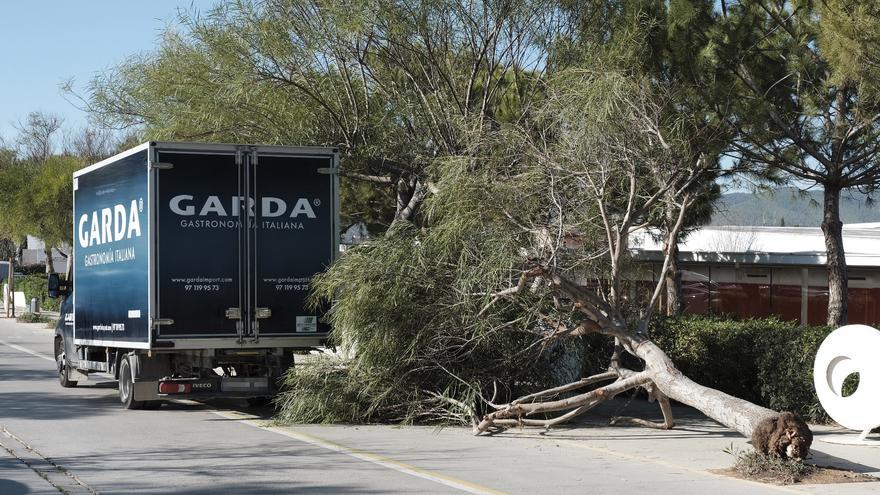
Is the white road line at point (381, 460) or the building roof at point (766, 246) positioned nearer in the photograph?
the white road line at point (381, 460)

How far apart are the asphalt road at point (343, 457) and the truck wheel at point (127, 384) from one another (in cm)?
23

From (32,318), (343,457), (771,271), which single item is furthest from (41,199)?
(343,457)

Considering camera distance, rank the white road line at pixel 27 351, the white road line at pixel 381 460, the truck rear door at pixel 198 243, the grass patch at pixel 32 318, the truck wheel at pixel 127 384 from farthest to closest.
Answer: the grass patch at pixel 32 318 < the white road line at pixel 27 351 < the truck wheel at pixel 127 384 < the truck rear door at pixel 198 243 < the white road line at pixel 381 460

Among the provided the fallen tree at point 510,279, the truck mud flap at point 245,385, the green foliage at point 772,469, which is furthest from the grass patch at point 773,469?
the truck mud flap at point 245,385

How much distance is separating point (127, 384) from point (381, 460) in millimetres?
5832

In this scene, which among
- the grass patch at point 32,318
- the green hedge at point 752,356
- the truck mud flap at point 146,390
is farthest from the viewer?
the grass patch at point 32,318

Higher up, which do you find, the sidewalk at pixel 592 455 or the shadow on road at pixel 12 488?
the shadow on road at pixel 12 488

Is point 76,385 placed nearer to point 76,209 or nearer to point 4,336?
point 76,209

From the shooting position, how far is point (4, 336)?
35.4 metres

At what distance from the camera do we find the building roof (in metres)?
25.4

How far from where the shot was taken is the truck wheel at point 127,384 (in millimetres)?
15258

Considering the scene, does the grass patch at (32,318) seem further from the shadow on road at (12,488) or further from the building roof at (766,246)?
the shadow on road at (12,488)

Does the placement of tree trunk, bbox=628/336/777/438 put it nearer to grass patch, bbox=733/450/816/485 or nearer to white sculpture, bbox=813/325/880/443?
grass patch, bbox=733/450/816/485

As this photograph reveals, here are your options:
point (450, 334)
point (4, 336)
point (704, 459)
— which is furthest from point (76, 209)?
point (4, 336)
